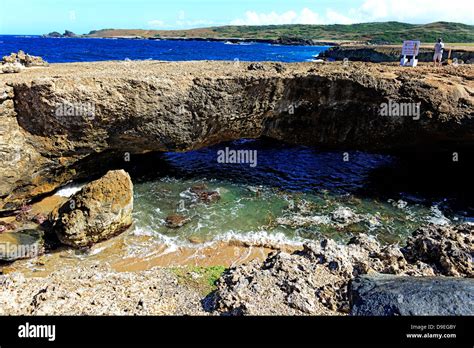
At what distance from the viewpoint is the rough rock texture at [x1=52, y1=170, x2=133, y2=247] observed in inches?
519

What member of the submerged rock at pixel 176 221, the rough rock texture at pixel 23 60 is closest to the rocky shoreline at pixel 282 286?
the submerged rock at pixel 176 221

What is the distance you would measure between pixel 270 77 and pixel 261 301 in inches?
482

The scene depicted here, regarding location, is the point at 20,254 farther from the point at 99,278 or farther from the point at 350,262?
the point at 350,262

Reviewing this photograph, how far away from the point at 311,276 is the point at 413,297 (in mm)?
2532

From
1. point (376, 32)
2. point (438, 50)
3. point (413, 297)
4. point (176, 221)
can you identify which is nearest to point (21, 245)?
point (176, 221)

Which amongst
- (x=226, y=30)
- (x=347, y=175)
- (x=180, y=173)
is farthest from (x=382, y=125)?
(x=226, y=30)

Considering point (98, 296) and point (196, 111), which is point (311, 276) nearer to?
point (98, 296)

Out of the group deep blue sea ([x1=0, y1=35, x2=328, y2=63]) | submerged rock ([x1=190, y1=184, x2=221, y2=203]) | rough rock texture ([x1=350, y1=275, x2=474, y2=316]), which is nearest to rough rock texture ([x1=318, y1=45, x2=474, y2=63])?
deep blue sea ([x1=0, y1=35, x2=328, y2=63])

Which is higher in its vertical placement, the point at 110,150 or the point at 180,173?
the point at 110,150

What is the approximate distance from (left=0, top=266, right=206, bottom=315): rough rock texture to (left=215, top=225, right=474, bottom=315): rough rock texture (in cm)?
97

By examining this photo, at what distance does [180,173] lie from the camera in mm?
20484

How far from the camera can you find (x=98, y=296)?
7.69 m

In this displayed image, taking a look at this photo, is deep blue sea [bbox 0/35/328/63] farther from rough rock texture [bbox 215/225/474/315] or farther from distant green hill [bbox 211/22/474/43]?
rough rock texture [bbox 215/225/474/315]

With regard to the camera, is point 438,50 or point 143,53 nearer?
point 438,50
